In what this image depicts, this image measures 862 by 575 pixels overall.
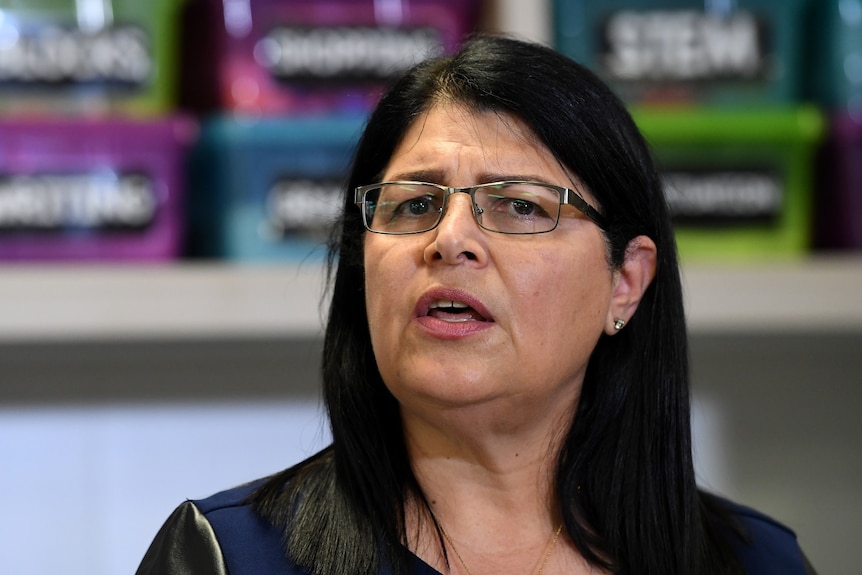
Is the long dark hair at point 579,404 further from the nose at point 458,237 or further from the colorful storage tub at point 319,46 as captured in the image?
the colorful storage tub at point 319,46

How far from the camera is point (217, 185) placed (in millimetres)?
1594

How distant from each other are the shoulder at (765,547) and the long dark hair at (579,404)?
32 millimetres

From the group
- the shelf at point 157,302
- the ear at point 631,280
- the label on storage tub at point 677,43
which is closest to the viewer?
the ear at point 631,280

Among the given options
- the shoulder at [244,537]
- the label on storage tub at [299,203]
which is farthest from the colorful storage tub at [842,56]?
the shoulder at [244,537]

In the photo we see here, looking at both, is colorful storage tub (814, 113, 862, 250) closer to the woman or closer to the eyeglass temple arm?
the woman

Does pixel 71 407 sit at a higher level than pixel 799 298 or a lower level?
lower

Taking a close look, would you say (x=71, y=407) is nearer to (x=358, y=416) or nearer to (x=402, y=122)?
(x=358, y=416)

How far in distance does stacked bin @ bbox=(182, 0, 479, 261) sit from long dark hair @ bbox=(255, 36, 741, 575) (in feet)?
1.27

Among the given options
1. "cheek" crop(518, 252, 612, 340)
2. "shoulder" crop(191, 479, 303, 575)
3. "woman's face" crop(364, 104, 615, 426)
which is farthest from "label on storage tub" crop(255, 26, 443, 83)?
"shoulder" crop(191, 479, 303, 575)

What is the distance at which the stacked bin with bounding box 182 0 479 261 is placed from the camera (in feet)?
5.00

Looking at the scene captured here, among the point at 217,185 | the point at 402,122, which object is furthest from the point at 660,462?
the point at 217,185

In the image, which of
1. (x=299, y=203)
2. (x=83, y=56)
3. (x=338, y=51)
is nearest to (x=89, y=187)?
(x=83, y=56)

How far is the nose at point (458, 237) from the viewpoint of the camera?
965mm

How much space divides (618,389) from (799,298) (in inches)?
22.7
